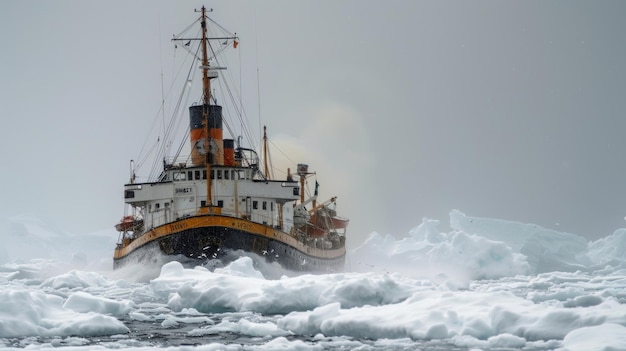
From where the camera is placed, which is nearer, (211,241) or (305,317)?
(305,317)

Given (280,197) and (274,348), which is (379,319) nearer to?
(274,348)

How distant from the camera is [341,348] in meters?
15.2

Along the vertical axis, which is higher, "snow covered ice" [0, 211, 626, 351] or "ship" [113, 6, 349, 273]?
"ship" [113, 6, 349, 273]

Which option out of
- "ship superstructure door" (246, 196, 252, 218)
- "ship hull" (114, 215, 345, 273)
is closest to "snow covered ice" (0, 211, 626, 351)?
"ship hull" (114, 215, 345, 273)

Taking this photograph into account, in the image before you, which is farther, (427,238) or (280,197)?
(427,238)

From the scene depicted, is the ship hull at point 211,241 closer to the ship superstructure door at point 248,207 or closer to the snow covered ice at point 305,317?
the ship superstructure door at point 248,207

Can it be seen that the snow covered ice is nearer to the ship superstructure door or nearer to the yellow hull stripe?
the yellow hull stripe

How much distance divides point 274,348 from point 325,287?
21.5 ft

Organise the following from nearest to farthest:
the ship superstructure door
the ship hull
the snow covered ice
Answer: the snow covered ice
the ship hull
the ship superstructure door

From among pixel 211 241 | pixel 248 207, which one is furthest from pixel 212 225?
pixel 248 207

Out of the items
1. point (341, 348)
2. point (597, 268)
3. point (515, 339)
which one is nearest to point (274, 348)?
point (341, 348)

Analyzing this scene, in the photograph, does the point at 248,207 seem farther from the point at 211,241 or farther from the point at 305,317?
the point at 305,317

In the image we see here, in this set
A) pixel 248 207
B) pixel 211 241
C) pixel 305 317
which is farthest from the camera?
pixel 248 207

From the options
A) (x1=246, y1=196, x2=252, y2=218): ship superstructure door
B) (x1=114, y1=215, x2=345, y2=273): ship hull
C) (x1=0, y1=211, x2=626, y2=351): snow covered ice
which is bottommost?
(x1=0, y1=211, x2=626, y2=351): snow covered ice
